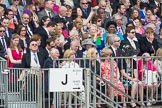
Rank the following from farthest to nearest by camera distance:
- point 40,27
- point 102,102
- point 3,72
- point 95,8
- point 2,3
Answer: point 95,8 < point 2,3 < point 40,27 < point 102,102 < point 3,72

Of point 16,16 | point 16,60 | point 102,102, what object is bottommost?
point 102,102

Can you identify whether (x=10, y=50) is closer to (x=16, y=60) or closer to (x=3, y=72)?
(x=16, y=60)

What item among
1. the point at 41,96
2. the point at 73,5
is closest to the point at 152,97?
the point at 41,96

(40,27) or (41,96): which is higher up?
(40,27)

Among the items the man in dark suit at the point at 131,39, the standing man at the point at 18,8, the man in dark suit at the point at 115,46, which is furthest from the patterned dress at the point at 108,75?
the standing man at the point at 18,8

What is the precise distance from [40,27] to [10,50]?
1.74m

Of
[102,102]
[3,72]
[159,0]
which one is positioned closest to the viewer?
[3,72]

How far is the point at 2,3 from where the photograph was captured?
18.0 metres

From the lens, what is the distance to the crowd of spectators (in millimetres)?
15414

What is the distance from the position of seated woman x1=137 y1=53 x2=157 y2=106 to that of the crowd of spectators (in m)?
0.10

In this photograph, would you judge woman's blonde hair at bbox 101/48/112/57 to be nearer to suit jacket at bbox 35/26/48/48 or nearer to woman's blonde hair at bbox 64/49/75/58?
woman's blonde hair at bbox 64/49/75/58

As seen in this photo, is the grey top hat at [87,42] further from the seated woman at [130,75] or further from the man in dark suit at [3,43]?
the man in dark suit at [3,43]

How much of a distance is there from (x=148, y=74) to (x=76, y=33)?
6.94 feet

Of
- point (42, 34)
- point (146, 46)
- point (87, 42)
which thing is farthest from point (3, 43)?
point (146, 46)
